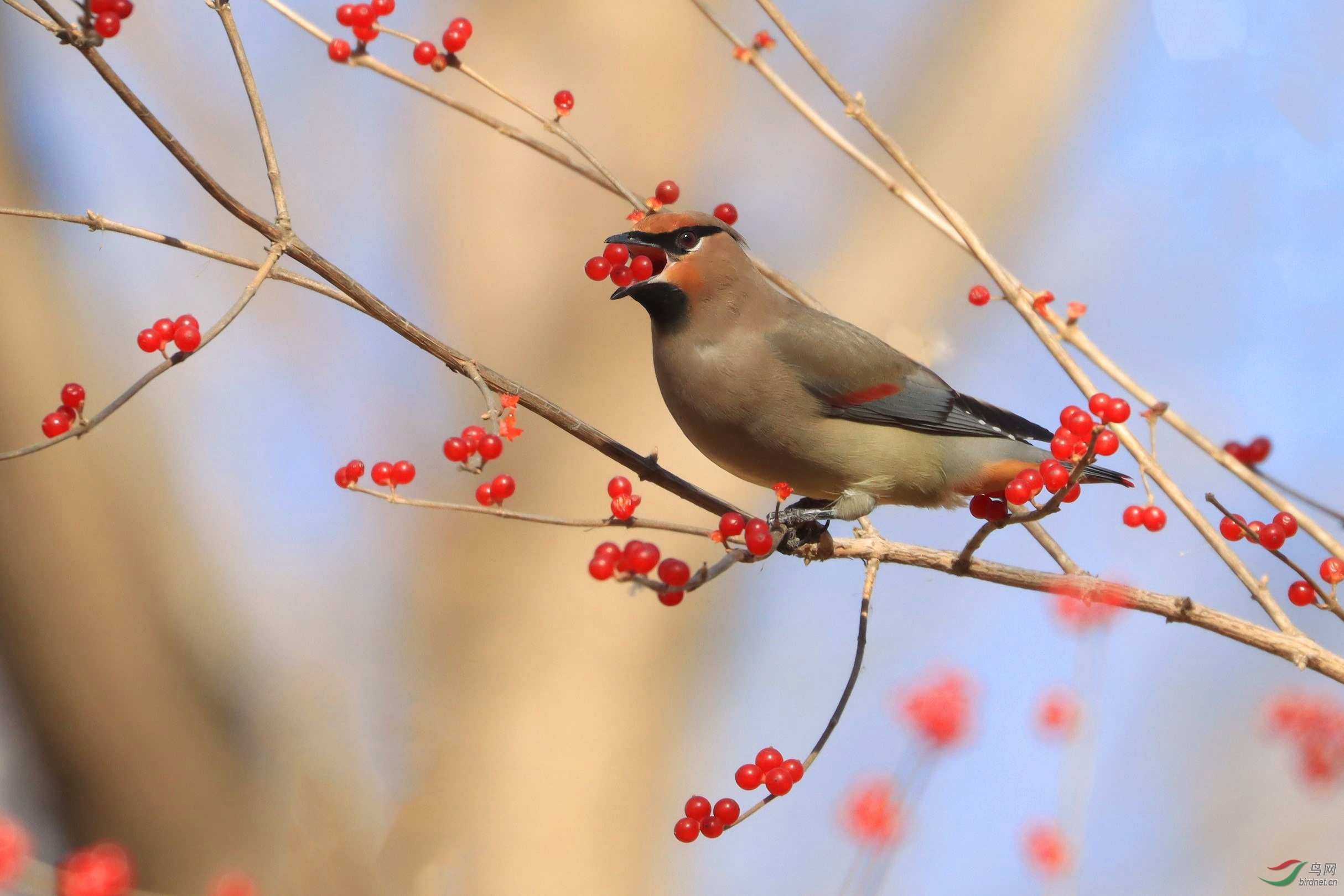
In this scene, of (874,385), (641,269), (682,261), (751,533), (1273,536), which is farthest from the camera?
(874,385)

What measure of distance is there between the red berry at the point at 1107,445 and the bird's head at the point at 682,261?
1193 mm

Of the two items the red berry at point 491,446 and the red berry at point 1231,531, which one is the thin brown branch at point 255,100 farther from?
the red berry at point 1231,531

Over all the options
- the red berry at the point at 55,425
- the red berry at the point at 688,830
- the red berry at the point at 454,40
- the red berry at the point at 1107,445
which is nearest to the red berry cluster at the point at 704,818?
the red berry at the point at 688,830

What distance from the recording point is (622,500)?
74.7 inches

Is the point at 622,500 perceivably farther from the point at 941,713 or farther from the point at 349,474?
the point at 941,713

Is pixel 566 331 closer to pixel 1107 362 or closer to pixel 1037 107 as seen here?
pixel 1037 107

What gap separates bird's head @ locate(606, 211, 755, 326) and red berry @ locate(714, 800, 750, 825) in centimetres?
119

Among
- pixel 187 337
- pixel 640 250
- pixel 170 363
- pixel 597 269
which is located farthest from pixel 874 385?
pixel 170 363

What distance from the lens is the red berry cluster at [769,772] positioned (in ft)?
6.99

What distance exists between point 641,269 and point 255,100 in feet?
3.31

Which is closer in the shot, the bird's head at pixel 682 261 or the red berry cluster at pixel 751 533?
the red berry cluster at pixel 751 533

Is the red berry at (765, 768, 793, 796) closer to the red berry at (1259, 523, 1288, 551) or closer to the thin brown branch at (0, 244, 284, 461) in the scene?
the red berry at (1259, 523, 1288, 551)

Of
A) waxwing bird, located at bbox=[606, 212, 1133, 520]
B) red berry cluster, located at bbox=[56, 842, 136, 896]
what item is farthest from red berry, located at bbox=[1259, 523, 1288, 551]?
red berry cluster, located at bbox=[56, 842, 136, 896]

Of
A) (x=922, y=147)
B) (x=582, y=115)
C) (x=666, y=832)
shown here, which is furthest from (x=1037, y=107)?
(x=666, y=832)
